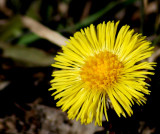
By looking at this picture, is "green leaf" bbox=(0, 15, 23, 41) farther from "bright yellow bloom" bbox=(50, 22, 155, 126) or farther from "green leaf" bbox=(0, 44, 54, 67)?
"bright yellow bloom" bbox=(50, 22, 155, 126)

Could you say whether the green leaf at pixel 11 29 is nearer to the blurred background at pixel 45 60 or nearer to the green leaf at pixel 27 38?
the blurred background at pixel 45 60

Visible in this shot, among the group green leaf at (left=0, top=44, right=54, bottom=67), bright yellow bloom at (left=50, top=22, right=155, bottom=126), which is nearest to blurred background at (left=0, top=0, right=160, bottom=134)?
green leaf at (left=0, top=44, right=54, bottom=67)

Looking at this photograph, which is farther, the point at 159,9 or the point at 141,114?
the point at 159,9

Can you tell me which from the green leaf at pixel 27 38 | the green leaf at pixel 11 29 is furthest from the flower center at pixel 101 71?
the green leaf at pixel 11 29

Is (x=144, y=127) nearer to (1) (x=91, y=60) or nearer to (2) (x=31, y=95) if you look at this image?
(1) (x=91, y=60)

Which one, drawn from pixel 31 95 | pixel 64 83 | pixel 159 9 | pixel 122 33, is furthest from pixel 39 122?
pixel 159 9

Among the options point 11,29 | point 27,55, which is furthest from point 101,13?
point 11,29
